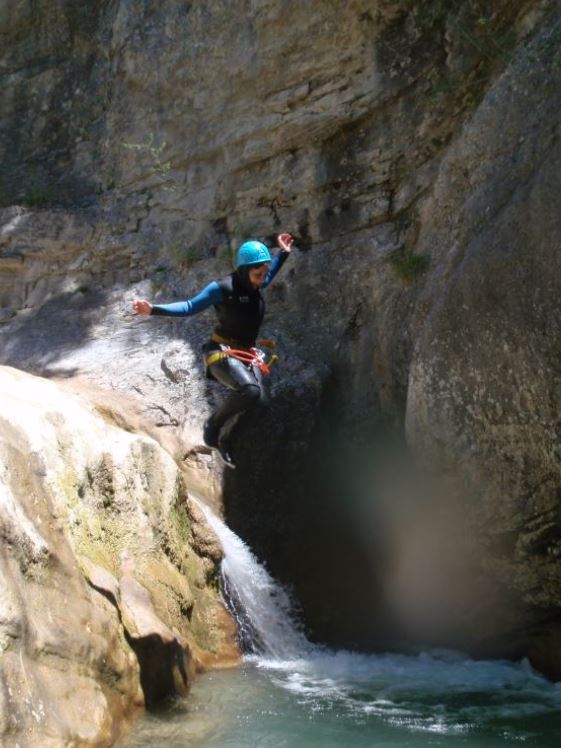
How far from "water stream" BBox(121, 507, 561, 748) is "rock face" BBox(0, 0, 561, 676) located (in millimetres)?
474

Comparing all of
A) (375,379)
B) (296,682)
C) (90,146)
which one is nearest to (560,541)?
(296,682)

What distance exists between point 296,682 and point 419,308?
385cm

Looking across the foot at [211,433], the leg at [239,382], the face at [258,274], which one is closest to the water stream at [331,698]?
the foot at [211,433]

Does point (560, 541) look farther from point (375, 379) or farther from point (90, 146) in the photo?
A: point (90, 146)

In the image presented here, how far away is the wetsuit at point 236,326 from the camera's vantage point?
753 cm

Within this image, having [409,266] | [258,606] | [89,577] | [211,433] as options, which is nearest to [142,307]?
[211,433]

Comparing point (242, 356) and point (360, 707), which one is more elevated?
point (242, 356)

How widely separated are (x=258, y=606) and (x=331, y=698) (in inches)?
77.2

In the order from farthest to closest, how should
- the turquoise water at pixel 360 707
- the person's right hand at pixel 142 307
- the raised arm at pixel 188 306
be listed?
the raised arm at pixel 188 306 < the person's right hand at pixel 142 307 < the turquoise water at pixel 360 707

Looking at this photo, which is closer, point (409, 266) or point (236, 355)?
point (236, 355)

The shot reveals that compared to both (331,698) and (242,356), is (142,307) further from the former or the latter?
(331,698)

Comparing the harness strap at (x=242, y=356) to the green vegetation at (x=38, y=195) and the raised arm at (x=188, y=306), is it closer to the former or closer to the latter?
the raised arm at (x=188, y=306)

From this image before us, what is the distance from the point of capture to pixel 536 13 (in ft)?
29.6

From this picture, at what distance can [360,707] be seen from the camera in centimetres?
638
